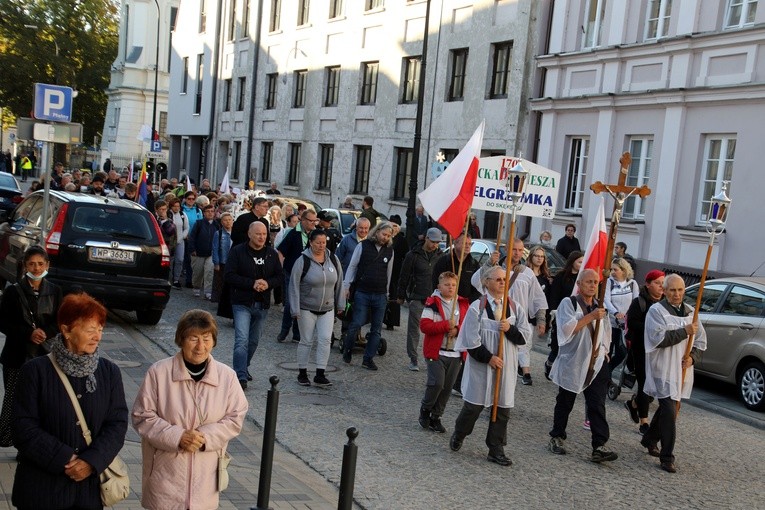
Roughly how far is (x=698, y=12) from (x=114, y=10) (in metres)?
57.9

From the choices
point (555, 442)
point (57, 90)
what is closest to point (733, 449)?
point (555, 442)

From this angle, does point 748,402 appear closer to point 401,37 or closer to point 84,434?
point 84,434

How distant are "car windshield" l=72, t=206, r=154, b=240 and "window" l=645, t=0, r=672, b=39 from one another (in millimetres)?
12353

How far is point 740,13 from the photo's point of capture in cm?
1892

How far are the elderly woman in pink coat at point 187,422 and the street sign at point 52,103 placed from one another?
8.69 metres

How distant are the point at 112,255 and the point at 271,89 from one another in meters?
27.5

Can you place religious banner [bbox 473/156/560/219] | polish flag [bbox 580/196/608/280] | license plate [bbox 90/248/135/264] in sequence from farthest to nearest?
religious banner [bbox 473/156/560/219]
license plate [bbox 90/248/135/264]
polish flag [bbox 580/196/608/280]

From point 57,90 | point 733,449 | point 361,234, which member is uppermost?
point 57,90

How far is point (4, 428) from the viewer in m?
6.84

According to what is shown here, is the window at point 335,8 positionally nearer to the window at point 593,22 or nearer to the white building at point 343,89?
the white building at point 343,89

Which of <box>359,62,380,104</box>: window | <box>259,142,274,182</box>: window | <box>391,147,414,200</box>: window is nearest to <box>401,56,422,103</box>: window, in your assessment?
<box>391,147,414,200</box>: window

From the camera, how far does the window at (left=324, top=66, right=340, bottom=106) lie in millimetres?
35094

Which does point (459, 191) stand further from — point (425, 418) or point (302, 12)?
point (302, 12)

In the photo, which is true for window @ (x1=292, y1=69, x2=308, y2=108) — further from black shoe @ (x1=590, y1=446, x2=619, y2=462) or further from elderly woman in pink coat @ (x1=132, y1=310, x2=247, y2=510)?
elderly woman in pink coat @ (x1=132, y1=310, x2=247, y2=510)
